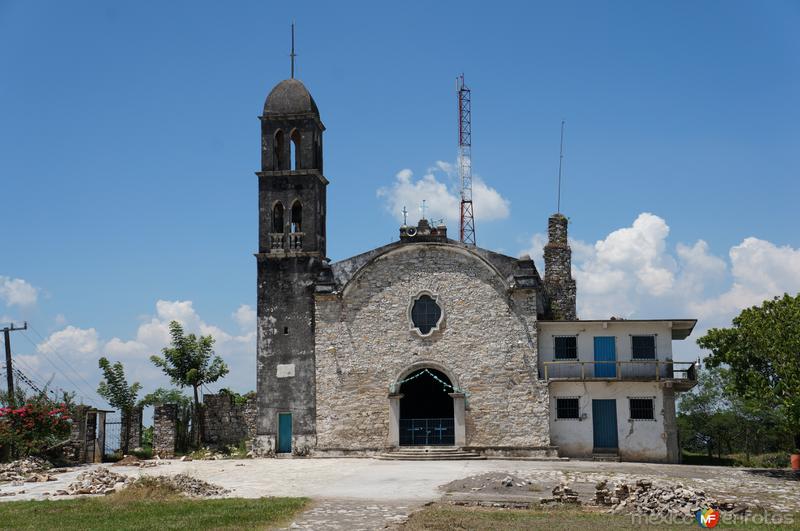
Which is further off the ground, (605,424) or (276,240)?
(276,240)

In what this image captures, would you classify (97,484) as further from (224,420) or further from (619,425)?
(619,425)

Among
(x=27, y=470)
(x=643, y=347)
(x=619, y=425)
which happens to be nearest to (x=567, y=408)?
(x=619, y=425)

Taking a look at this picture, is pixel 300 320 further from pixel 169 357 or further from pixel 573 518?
pixel 573 518

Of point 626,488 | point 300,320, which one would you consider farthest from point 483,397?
point 626,488

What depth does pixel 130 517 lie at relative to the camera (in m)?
18.7

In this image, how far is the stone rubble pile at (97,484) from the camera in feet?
75.2

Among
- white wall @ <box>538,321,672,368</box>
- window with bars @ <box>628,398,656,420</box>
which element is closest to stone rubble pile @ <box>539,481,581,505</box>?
window with bars @ <box>628,398,656,420</box>

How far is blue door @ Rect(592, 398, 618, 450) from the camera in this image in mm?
33719

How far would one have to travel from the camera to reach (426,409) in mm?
36938

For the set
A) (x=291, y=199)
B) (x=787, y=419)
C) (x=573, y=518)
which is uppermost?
(x=291, y=199)

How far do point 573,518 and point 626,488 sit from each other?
2.50m

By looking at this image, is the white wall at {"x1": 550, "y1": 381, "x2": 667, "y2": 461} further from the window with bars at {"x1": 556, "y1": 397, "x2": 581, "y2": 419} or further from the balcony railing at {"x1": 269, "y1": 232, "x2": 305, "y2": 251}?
the balcony railing at {"x1": 269, "y1": 232, "x2": 305, "y2": 251}

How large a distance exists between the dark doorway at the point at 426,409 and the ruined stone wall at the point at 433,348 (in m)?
0.70

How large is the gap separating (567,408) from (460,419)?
428 cm
